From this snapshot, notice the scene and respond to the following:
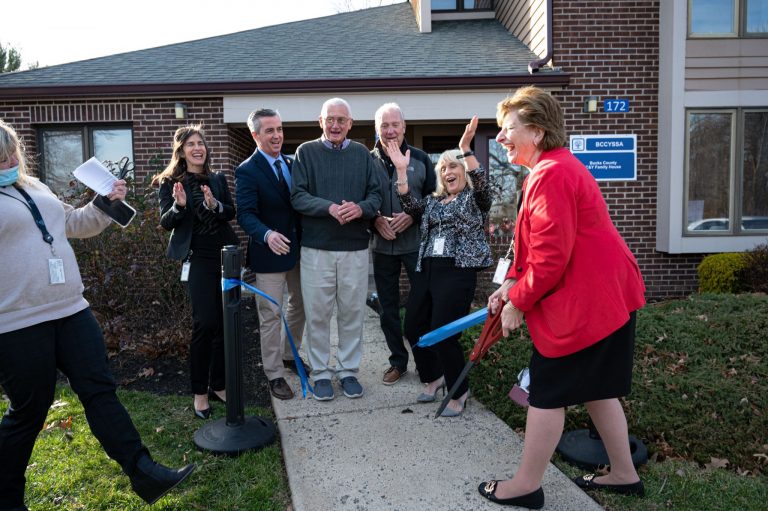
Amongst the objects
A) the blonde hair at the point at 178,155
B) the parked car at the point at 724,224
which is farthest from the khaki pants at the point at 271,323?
the parked car at the point at 724,224

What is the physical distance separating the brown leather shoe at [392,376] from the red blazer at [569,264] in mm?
2171

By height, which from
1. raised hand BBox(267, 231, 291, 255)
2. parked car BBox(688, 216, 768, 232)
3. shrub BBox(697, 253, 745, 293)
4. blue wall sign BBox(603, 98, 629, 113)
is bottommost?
shrub BBox(697, 253, 745, 293)

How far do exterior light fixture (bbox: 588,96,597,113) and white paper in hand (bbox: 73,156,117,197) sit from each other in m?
7.02

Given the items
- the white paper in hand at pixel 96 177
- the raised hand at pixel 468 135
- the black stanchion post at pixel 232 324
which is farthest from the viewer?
the raised hand at pixel 468 135

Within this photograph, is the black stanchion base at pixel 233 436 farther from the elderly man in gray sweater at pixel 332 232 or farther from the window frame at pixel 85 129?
the window frame at pixel 85 129

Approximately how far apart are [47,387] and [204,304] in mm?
1305

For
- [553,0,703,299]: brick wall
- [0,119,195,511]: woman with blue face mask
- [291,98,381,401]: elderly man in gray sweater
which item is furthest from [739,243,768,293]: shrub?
[0,119,195,511]: woman with blue face mask

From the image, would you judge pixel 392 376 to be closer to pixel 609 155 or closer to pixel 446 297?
Answer: pixel 446 297

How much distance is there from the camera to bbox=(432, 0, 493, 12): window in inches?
457

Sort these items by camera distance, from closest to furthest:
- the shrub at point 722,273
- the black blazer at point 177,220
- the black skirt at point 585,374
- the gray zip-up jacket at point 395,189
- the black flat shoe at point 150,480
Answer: the black skirt at point 585,374
the black flat shoe at point 150,480
the black blazer at point 177,220
the gray zip-up jacket at point 395,189
the shrub at point 722,273

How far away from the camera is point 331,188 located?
166 inches

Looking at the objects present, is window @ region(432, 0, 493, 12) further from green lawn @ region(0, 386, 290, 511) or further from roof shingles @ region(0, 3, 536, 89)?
green lawn @ region(0, 386, 290, 511)

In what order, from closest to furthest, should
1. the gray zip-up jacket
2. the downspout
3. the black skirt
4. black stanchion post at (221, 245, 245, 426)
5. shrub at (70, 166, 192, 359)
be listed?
the black skirt, black stanchion post at (221, 245, 245, 426), the gray zip-up jacket, shrub at (70, 166, 192, 359), the downspout

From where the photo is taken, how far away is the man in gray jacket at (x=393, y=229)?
440 centimetres
